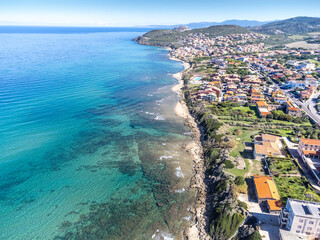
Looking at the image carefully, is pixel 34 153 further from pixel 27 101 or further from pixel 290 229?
pixel 290 229

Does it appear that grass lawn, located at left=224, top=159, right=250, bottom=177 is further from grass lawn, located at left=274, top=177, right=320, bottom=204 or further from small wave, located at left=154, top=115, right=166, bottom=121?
small wave, located at left=154, top=115, right=166, bottom=121

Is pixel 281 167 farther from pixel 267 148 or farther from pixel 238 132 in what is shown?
pixel 238 132

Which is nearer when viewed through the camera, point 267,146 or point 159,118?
point 267,146

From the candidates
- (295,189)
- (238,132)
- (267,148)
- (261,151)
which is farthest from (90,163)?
(295,189)

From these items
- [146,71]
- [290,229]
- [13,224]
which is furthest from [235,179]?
[146,71]

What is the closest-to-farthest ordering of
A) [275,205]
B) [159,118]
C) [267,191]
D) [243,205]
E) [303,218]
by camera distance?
[303,218], [275,205], [243,205], [267,191], [159,118]

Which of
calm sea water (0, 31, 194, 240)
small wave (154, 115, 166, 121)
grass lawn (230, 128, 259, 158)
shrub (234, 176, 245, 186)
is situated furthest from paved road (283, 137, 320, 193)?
small wave (154, 115, 166, 121)

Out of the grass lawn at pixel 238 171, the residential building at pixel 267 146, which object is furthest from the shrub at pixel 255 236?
the residential building at pixel 267 146
